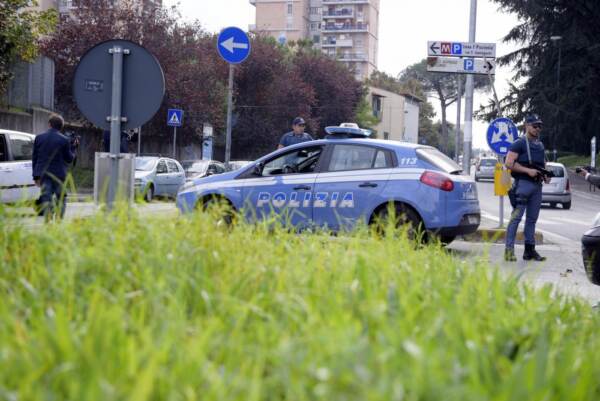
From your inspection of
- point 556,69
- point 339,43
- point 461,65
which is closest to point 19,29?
point 461,65

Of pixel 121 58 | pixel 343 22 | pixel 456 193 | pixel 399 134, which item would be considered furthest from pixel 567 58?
pixel 343 22

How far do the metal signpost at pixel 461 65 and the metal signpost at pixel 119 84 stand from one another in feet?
35.2

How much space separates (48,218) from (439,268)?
2232mm

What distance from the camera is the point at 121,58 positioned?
7055 millimetres

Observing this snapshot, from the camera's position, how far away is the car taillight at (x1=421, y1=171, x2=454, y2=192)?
33.8 feet

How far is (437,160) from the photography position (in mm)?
10719

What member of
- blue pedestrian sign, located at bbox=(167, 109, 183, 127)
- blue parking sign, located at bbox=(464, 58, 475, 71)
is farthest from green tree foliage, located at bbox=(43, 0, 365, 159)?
blue parking sign, located at bbox=(464, 58, 475, 71)

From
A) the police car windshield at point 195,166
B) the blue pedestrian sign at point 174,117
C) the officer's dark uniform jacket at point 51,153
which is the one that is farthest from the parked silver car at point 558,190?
the officer's dark uniform jacket at point 51,153

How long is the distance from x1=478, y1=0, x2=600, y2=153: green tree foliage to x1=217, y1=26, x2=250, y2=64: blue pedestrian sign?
32980 mm

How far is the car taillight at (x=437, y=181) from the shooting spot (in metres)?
10.3

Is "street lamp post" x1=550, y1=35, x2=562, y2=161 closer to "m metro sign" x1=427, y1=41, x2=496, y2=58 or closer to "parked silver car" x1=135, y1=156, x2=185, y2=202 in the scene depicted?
"parked silver car" x1=135, y1=156, x2=185, y2=202

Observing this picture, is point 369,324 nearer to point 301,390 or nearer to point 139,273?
point 301,390

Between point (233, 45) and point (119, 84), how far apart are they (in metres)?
6.66

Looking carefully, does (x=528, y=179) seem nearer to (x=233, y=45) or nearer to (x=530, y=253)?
(x=530, y=253)
